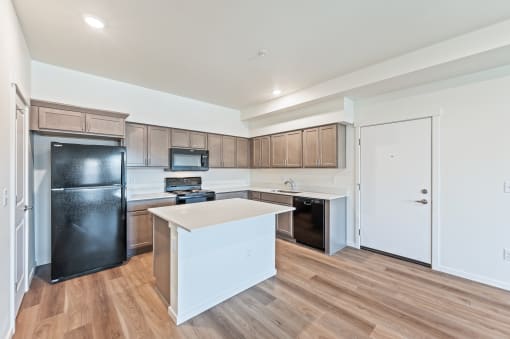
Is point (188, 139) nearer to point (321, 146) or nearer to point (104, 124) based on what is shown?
point (104, 124)

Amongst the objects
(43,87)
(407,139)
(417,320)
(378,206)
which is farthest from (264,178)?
(43,87)

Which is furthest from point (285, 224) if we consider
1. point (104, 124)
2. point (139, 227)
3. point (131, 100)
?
point (131, 100)

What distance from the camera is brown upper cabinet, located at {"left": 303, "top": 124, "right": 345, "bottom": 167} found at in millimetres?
3770

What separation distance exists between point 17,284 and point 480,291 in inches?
189

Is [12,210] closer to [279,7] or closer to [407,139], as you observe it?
[279,7]

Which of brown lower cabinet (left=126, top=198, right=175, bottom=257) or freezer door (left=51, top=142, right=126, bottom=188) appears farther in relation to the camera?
brown lower cabinet (left=126, top=198, right=175, bottom=257)

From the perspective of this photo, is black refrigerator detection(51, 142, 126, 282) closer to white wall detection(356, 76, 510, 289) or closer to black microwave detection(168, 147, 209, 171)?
black microwave detection(168, 147, 209, 171)

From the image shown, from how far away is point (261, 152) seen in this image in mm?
5164

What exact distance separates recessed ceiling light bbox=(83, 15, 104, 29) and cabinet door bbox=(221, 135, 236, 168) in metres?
2.97

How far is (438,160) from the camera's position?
297cm

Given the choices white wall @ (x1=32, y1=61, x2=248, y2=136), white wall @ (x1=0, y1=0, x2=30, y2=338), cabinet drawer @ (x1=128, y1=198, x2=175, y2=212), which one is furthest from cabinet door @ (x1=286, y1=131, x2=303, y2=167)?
white wall @ (x1=0, y1=0, x2=30, y2=338)

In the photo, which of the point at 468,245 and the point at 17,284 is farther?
the point at 468,245

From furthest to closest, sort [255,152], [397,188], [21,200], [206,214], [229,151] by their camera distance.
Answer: [255,152], [229,151], [397,188], [21,200], [206,214]

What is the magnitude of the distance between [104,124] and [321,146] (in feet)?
11.1
